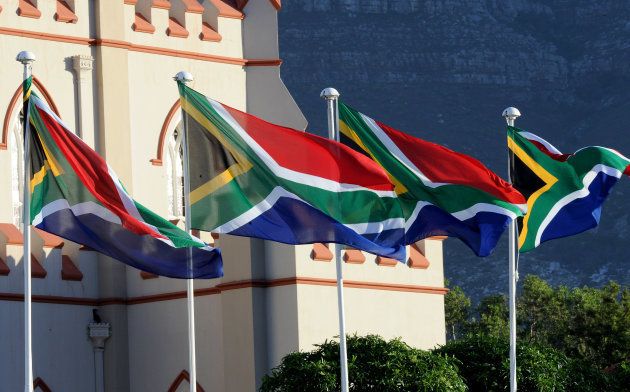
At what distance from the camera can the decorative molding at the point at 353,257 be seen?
27.1 metres

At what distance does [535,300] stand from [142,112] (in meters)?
39.5

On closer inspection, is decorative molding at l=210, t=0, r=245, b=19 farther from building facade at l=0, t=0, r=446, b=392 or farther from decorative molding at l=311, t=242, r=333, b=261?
decorative molding at l=311, t=242, r=333, b=261

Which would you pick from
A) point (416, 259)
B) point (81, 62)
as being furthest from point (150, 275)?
point (416, 259)

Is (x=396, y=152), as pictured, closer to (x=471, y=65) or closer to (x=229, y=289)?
(x=229, y=289)

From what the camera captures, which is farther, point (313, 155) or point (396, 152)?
point (396, 152)

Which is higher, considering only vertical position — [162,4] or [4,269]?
[162,4]

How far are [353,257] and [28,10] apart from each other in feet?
22.1

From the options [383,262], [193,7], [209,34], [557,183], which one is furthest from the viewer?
[209,34]

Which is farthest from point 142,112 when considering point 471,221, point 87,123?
point 471,221

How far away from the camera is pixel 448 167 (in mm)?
22047

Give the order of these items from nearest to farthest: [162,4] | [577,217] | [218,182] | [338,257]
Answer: [218,182], [338,257], [577,217], [162,4]

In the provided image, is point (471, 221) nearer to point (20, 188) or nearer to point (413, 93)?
point (20, 188)

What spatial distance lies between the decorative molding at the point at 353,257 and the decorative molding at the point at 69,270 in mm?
4288

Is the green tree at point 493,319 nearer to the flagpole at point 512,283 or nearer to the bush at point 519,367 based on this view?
the bush at point 519,367
